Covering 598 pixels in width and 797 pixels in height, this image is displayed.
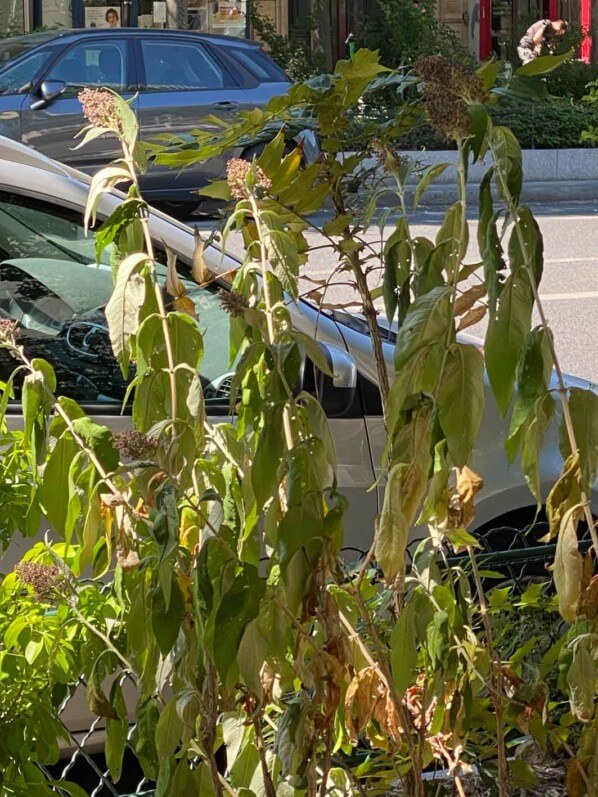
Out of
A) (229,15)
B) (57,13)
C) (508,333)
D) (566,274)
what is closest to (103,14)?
(57,13)

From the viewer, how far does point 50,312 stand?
3.80m

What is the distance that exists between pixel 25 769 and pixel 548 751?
0.88 metres

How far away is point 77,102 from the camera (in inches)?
572

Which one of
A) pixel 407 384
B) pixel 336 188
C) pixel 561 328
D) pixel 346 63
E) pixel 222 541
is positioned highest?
pixel 346 63

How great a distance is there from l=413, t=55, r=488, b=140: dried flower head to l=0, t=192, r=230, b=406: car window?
210 cm

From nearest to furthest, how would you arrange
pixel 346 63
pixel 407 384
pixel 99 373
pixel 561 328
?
pixel 407 384 → pixel 346 63 → pixel 99 373 → pixel 561 328

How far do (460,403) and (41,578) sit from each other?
2.29ft

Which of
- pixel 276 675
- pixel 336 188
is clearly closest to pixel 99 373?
pixel 336 188

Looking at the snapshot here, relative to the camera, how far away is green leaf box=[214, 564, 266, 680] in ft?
A: 5.44

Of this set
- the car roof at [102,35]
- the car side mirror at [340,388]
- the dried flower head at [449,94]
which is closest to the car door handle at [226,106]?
the car roof at [102,35]

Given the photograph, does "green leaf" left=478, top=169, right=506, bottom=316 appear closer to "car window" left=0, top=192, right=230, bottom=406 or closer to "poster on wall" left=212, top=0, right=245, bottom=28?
"car window" left=0, top=192, right=230, bottom=406

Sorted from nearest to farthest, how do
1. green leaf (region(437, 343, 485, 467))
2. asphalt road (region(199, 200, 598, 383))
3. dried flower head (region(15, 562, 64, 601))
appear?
green leaf (region(437, 343, 485, 467)) < dried flower head (region(15, 562, 64, 601)) < asphalt road (region(199, 200, 598, 383))

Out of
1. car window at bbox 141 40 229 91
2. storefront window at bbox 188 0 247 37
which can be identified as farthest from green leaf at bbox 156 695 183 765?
storefront window at bbox 188 0 247 37

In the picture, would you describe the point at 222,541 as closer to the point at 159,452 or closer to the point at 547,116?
the point at 159,452
